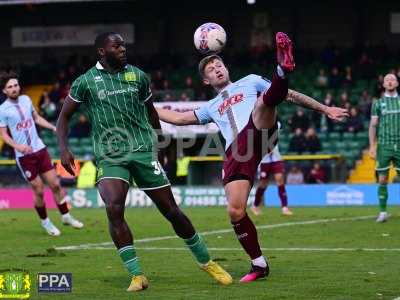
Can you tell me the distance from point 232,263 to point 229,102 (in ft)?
7.15

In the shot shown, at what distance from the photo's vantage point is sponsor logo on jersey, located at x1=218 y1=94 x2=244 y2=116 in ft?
34.5

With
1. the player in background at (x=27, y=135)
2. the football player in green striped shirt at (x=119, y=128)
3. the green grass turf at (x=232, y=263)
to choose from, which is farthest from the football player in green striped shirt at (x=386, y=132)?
the football player in green striped shirt at (x=119, y=128)

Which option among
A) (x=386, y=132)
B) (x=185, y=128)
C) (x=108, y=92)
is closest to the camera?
(x=108, y=92)

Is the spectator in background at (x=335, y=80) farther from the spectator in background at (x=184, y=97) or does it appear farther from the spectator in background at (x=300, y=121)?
the spectator in background at (x=184, y=97)

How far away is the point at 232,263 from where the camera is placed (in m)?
11.8

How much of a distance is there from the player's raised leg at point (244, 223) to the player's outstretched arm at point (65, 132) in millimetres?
1625

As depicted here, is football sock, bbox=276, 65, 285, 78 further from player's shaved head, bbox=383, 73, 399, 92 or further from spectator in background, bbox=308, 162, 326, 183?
spectator in background, bbox=308, 162, 326, 183

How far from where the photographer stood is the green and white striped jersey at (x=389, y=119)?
1785cm

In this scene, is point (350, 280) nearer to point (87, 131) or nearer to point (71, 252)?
point (71, 252)

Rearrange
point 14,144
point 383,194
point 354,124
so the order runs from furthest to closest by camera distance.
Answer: point 354,124
point 383,194
point 14,144

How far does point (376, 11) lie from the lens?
3903cm

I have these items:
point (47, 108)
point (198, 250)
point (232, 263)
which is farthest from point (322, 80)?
point (198, 250)

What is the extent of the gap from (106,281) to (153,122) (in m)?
1.66

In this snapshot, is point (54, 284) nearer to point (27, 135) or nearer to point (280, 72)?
point (280, 72)
